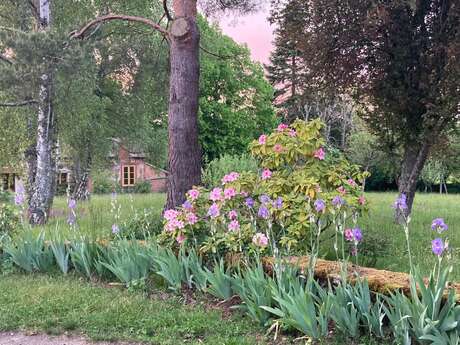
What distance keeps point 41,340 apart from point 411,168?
8.65m

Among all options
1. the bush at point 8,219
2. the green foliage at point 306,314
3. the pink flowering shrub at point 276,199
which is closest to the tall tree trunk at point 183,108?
the pink flowering shrub at point 276,199

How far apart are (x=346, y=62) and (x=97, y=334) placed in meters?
7.93

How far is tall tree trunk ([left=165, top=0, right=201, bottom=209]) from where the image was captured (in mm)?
6891

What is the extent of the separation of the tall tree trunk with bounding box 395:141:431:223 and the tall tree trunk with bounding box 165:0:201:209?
4808 millimetres

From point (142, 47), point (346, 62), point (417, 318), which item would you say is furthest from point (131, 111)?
point (417, 318)

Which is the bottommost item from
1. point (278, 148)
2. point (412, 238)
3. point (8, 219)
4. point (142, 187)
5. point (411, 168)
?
point (412, 238)

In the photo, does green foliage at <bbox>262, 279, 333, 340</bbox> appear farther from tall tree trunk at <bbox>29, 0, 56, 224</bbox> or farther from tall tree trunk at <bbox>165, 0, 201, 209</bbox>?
tall tree trunk at <bbox>29, 0, 56, 224</bbox>

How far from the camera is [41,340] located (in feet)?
12.1

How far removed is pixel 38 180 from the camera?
11.1 metres

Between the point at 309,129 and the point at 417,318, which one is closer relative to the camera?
the point at 417,318

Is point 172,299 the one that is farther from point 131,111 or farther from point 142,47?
point 131,111

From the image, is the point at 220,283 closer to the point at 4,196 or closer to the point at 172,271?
the point at 172,271

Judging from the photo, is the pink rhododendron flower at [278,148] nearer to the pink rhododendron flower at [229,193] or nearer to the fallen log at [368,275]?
the pink rhododendron flower at [229,193]

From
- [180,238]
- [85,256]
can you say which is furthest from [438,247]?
[85,256]
